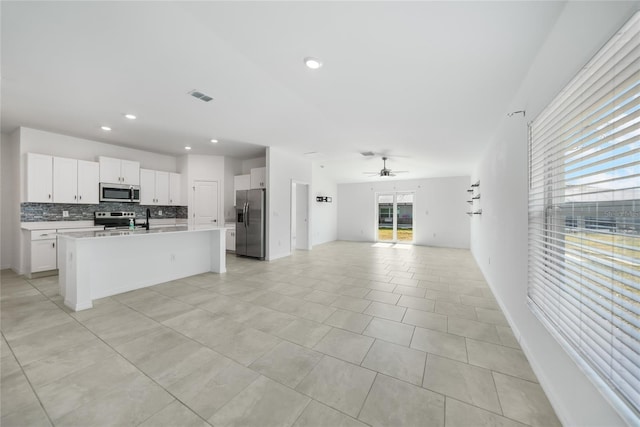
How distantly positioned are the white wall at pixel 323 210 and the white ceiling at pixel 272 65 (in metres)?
4.34

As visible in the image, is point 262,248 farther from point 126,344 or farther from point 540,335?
point 540,335

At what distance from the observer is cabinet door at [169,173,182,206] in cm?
656

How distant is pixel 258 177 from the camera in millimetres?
6590

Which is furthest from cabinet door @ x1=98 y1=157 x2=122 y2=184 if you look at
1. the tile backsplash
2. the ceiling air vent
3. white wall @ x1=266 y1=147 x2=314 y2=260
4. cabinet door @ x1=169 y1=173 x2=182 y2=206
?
the ceiling air vent

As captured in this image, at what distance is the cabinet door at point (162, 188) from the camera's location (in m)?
6.28

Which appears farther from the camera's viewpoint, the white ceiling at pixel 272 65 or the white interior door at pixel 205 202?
the white interior door at pixel 205 202

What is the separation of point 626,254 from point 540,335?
1.18 metres

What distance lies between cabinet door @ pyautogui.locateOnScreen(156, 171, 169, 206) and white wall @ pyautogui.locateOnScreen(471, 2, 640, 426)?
23.9 feet

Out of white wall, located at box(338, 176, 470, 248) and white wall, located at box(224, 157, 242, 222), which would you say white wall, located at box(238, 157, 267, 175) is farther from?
white wall, located at box(338, 176, 470, 248)

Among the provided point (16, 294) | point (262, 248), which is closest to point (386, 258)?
point (262, 248)

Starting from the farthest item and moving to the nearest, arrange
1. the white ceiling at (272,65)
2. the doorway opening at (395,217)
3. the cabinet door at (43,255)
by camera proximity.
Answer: the doorway opening at (395,217)
the cabinet door at (43,255)
the white ceiling at (272,65)

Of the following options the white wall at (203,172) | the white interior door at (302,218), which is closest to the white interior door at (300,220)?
the white interior door at (302,218)

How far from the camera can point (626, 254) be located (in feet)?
3.38

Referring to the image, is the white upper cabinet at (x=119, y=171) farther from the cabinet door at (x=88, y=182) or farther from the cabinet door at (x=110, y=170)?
the cabinet door at (x=88, y=182)
